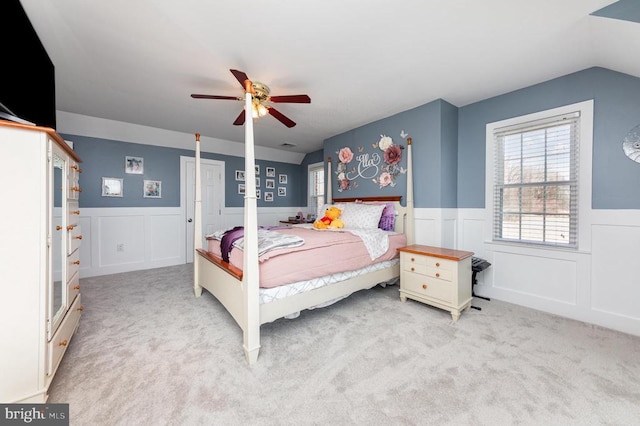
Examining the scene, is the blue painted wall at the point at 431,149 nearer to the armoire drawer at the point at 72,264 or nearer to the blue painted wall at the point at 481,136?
the blue painted wall at the point at 481,136

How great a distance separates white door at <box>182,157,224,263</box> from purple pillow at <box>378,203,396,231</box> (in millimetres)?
3338

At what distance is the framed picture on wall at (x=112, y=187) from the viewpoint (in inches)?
158

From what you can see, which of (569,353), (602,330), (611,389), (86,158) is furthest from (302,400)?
(86,158)

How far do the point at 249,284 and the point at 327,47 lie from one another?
2.04 meters

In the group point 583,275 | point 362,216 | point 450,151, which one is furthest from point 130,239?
point 583,275

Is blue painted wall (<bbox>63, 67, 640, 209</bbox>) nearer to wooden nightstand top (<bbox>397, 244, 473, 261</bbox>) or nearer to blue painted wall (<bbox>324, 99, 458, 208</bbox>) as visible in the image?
blue painted wall (<bbox>324, 99, 458, 208</bbox>)

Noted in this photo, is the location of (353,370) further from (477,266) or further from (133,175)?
(133,175)

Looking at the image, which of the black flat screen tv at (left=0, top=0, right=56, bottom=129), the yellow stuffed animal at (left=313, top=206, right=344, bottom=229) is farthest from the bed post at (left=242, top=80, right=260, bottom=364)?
the yellow stuffed animal at (left=313, top=206, right=344, bottom=229)

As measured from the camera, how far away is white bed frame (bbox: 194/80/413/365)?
5.75 ft

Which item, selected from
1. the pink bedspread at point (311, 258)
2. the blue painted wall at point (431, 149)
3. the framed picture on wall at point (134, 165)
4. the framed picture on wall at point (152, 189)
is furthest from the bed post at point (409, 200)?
the framed picture on wall at point (134, 165)

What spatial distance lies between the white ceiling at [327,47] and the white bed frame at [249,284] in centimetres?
63

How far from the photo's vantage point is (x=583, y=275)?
7.95ft

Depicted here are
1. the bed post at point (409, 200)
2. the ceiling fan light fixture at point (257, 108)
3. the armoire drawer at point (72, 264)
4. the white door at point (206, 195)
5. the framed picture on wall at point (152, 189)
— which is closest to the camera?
the armoire drawer at point (72, 264)

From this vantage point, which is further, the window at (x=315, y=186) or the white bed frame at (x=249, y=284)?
Answer: the window at (x=315, y=186)
